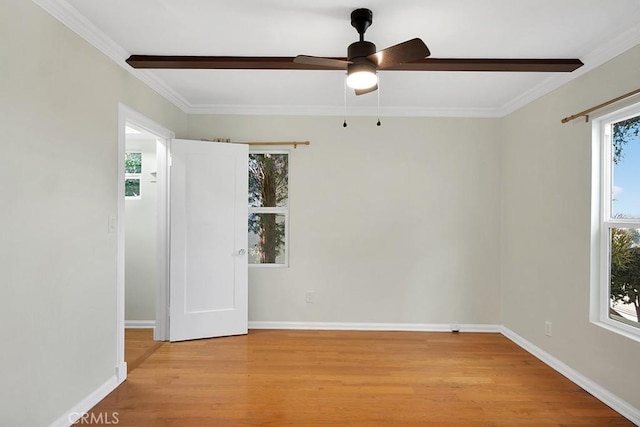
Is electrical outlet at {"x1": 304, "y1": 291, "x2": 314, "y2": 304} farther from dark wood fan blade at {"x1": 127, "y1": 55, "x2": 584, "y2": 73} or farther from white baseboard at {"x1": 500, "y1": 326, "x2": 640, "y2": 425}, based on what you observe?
dark wood fan blade at {"x1": 127, "y1": 55, "x2": 584, "y2": 73}

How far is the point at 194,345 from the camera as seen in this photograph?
3430mm

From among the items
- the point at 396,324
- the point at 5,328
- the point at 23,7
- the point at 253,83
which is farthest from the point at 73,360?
the point at 396,324

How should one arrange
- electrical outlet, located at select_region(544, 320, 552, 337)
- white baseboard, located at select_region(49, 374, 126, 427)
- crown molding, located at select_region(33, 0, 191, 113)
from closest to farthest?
crown molding, located at select_region(33, 0, 191, 113) → white baseboard, located at select_region(49, 374, 126, 427) → electrical outlet, located at select_region(544, 320, 552, 337)

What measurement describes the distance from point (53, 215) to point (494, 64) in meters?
3.18

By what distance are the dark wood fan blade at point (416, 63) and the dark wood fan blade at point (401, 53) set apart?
0.65 m

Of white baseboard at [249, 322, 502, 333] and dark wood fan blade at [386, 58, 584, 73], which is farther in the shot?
white baseboard at [249, 322, 502, 333]

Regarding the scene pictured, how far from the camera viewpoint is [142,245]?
13.3ft

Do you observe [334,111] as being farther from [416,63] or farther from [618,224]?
[618,224]

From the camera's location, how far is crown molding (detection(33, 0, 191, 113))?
1961mm

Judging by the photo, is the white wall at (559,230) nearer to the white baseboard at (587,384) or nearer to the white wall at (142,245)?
the white baseboard at (587,384)

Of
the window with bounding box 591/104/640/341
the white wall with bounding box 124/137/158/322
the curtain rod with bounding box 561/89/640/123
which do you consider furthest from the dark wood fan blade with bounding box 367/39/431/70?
the white wall with bounding box 124/137/158/322

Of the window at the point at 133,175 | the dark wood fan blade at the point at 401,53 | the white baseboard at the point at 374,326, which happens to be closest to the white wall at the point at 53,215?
the window at the point at 133,175

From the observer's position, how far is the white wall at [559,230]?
2.41m

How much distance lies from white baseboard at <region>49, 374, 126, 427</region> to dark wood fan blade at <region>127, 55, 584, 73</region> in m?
2.40
